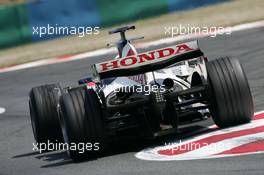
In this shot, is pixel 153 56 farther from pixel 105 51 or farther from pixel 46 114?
pixel 105 51

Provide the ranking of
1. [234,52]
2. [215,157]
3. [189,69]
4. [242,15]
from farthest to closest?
1. [242,15]
2. [234,52]
3. [189,69]
4. [215,157]

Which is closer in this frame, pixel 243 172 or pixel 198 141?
pixel 243 172

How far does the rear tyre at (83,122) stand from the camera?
31.2ft

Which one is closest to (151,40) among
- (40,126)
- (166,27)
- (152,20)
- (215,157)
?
(166,27)

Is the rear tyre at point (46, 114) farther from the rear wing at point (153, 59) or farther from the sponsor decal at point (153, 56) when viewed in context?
the sponsor decal at point (153, 56)

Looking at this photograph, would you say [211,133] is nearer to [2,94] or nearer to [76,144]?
[76,144]

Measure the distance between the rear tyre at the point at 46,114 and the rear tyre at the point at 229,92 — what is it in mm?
2325

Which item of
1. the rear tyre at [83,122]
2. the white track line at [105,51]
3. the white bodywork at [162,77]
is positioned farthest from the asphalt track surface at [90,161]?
the white track line at [105,51]

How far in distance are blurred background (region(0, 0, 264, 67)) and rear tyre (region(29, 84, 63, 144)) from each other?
59.9 ft

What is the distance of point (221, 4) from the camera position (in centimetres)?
3325

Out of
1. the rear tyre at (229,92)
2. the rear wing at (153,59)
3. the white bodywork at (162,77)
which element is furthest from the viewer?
the white bodywork at (162,77)

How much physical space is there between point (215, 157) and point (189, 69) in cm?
265

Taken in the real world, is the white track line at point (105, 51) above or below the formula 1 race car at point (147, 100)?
above

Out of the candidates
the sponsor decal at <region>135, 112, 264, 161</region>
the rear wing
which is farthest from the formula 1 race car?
the sponsor decal at <region>135, 112, 264, 161</region>
